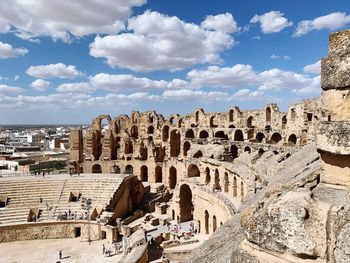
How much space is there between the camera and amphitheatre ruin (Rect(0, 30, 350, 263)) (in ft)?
11.0

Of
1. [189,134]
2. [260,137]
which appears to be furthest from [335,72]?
[189,134]

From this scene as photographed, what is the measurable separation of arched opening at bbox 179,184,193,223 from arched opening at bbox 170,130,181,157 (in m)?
12.9

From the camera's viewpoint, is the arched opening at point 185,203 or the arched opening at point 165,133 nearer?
the arched opening at point 185,203

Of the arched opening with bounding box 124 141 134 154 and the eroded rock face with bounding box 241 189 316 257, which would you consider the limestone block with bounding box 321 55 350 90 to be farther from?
the arched opening with bounding box 124 141 134 154

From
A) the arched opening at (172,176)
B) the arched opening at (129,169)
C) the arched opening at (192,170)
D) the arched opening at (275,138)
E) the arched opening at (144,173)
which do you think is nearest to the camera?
the arched opening at (192,170)

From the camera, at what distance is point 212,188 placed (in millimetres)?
24844

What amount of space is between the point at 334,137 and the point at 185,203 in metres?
26.6

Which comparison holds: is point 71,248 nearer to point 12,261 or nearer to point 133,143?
point 12,261

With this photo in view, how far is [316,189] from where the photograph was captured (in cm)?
396

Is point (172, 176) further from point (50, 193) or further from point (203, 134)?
point (50, 193)

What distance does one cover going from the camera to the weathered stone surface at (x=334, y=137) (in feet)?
11.9

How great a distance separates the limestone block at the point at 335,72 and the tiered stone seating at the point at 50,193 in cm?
2702

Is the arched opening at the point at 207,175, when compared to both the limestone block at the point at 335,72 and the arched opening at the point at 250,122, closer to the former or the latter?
the arched opening at the point at 250,122

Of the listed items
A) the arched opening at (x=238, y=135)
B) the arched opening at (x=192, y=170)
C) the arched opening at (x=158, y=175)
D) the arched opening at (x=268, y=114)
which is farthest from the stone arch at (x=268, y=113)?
the arched opening at (x=158, y=175)
